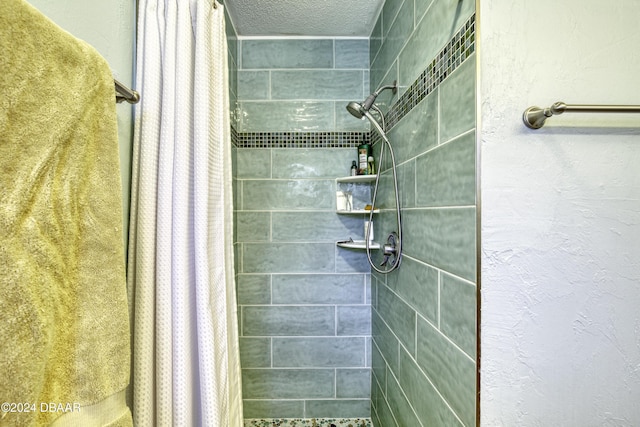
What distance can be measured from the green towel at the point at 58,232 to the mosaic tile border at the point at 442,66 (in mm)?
804

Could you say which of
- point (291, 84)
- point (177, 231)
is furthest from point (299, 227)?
point (177, 231)

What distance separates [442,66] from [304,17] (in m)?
1.07

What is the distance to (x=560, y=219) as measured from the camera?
658 millimetres

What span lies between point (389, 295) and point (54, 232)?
124cm

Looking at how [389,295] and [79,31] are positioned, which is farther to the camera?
[389,295]

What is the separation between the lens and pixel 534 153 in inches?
25.8

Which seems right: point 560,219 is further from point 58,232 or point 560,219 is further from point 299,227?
point 299,227

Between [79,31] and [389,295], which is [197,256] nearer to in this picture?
[79,31]

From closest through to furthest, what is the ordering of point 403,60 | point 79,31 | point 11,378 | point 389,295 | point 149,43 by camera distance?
1. point 11,378
2. point 79,31
3. point 149,43
4. point 403,60
5. point 389,295

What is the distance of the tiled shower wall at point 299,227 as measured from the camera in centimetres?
167

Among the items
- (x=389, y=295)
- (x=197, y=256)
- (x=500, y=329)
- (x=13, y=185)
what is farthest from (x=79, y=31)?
(x=389, y=295)

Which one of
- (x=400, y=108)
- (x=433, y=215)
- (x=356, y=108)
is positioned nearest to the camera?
(x=433, y=215)

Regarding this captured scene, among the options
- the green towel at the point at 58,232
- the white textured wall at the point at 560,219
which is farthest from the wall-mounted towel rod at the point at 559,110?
the green towel at the point at 58,232

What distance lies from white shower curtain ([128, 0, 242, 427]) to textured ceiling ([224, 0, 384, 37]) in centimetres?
69
